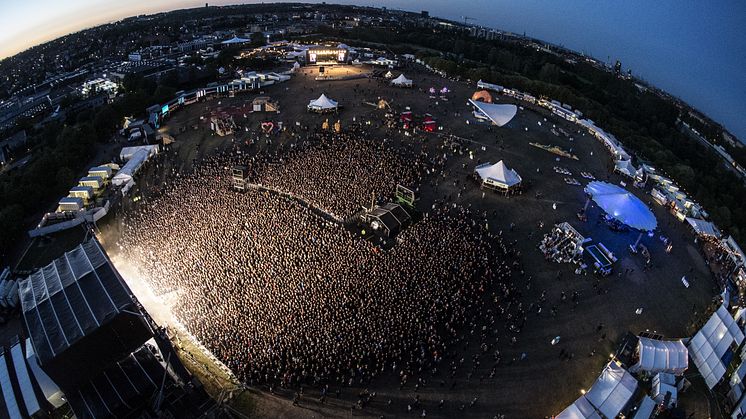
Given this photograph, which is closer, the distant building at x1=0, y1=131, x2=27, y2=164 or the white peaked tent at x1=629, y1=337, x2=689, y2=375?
the white peaked tent at x1=629, y1=337, x2=689, y2=375

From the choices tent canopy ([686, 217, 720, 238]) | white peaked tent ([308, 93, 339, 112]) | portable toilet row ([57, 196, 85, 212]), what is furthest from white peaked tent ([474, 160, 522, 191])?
portable toilet row ([57, 196, 85, 212])

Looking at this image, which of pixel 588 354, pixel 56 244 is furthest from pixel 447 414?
pixel 56 244

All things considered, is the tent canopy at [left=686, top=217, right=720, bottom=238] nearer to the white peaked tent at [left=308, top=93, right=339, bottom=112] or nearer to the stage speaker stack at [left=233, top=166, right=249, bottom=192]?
the stage speaker stack at [left=233, top=166, right=249, bottom=192]

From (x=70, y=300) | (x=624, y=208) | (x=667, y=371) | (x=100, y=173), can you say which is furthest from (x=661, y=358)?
(x=100, y=173)

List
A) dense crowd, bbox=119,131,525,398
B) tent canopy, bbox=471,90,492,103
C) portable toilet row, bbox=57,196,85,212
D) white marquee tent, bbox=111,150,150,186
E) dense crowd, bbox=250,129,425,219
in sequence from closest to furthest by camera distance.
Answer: dense crowd, bbox=119,131,525,398
dense crowd, bbox=250,129,425,219
portable toilet row, bbox=57,196,85,212
white marquee tent, bbox=111,150,150,186
tent canopy, bbox=471,90,492,103

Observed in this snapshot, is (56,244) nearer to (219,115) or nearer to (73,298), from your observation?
(73,298)

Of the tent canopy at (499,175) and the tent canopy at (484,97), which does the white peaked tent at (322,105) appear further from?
the tent canopy at (499,175)

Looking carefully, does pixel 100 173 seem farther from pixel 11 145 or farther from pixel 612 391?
pixel 612 391
